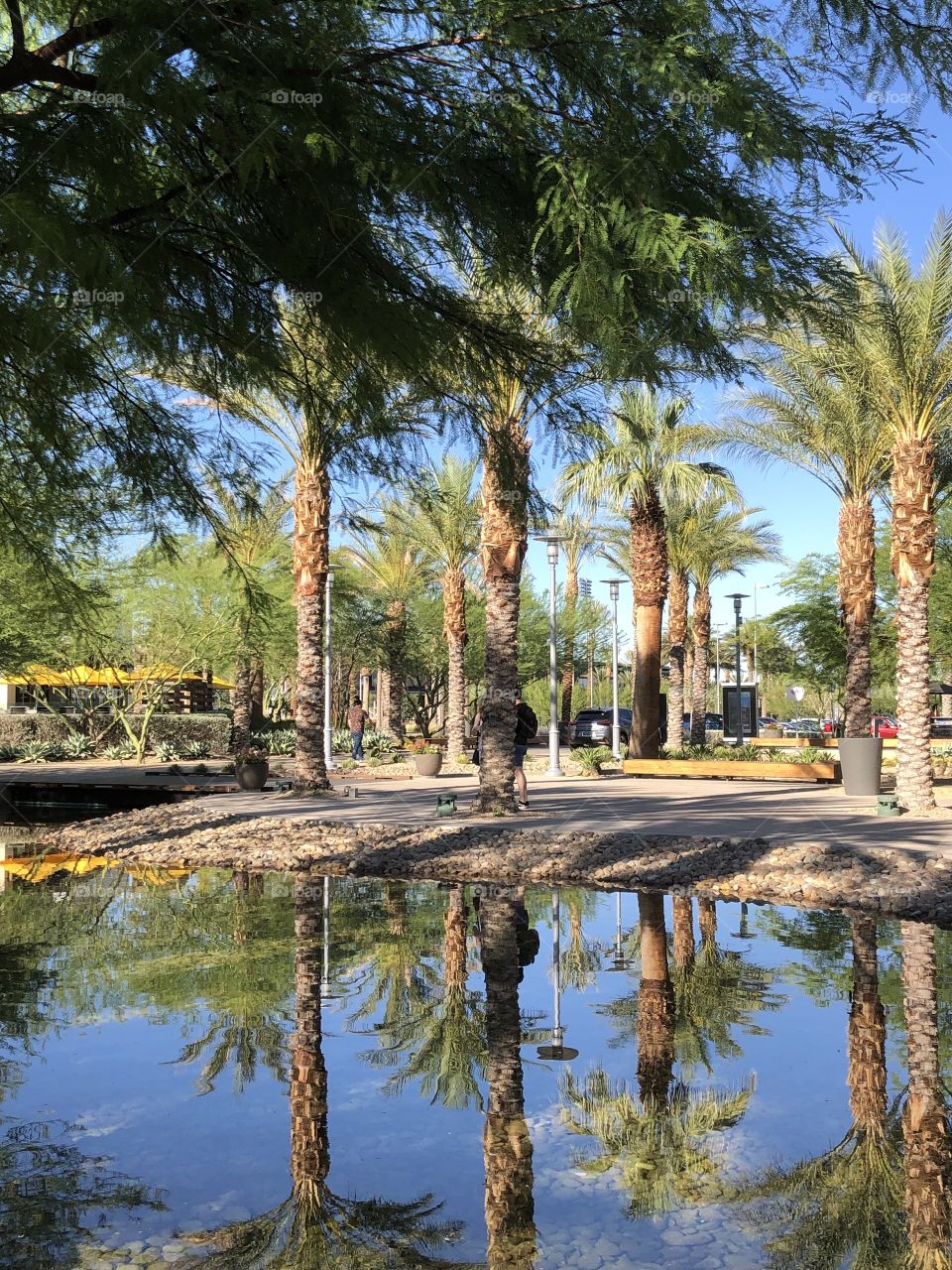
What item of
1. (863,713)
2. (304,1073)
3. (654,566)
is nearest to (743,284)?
(304,1073)

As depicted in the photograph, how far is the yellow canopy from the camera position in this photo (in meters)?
33.3

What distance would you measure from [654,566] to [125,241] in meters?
24.8

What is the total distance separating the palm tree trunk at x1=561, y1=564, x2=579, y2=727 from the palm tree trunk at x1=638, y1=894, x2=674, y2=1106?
37120 mm

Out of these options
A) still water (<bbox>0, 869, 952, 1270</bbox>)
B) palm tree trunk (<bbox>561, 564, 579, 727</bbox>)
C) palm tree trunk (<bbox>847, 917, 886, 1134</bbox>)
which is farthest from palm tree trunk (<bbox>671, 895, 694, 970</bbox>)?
palm tree trunk (<bbox>561, 564, 579, 727</bbox>)

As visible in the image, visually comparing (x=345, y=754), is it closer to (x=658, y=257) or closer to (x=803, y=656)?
(x=803, y=656)

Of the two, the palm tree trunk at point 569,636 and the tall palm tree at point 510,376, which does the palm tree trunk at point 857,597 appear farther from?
the palm tree trunk at point 569,636

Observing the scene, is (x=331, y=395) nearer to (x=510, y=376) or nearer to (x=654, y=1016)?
(x=510, y=376)

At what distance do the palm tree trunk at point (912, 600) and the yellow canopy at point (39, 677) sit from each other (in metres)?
23.3

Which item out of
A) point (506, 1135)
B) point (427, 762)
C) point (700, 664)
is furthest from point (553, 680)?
point (506, 1135)

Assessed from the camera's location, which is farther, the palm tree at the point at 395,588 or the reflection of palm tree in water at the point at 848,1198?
the palm tree at the point at 395,588

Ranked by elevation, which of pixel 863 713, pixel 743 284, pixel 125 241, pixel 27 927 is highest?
pixel 125 241

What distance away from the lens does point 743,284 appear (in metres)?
4.63

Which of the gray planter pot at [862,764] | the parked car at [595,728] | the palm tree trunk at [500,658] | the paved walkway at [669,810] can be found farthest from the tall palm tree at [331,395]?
the parked car at [595,728]

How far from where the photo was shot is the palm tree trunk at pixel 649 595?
28.6 metres
